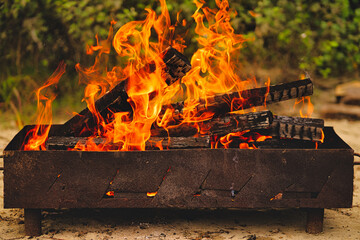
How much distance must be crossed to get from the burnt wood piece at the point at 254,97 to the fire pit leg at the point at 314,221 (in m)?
0.76

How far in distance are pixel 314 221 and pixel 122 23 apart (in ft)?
15.2

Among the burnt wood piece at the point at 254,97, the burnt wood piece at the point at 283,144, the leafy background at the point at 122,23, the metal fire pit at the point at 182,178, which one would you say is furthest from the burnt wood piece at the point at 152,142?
the leafy background at the point at 122,23

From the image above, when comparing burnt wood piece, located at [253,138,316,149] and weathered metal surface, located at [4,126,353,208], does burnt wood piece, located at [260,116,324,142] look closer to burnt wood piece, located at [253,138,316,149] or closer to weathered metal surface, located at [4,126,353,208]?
burnt wood piece, located at [253,138,316,149]

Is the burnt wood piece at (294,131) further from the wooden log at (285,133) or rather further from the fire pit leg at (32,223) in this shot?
the fire pit leg at (32,223)

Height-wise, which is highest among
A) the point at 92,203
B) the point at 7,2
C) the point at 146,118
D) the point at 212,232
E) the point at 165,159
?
the point at 7,2

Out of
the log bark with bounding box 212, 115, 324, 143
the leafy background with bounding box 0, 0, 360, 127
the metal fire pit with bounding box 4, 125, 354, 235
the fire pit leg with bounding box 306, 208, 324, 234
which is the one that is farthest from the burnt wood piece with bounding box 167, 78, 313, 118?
the leafy background with bounding box 0, 0, 360, 127

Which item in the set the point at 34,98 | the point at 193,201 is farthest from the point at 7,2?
the point at 193,201

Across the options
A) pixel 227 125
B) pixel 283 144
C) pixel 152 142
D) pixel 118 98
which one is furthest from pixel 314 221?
pixel 118 98

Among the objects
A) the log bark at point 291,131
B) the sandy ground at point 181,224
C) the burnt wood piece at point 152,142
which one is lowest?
→ the sandy ground at point 181,224

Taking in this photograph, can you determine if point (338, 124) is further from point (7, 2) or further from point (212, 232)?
point (7, 2)

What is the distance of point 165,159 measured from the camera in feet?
9.56

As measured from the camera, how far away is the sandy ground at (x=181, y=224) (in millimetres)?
3096

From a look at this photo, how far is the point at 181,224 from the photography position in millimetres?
3277

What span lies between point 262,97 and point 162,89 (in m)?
0.66
